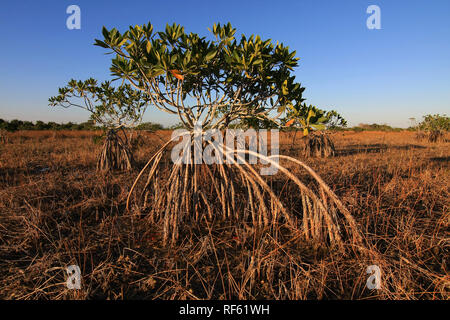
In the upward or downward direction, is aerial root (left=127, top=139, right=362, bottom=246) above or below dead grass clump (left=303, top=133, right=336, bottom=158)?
below

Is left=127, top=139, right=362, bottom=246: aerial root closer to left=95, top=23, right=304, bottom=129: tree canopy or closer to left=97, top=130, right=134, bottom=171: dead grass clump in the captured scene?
left=95, top=23, right=304, bottom=129: tree canopy

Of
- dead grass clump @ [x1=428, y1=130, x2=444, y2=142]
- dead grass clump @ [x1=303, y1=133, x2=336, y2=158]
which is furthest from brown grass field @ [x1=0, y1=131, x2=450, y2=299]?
dead grass clump @ [x1=428, y1=130, x2=444, y2=142]

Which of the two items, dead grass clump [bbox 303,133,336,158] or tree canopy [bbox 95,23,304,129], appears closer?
tree canopy [bbox 95,23,304,129]

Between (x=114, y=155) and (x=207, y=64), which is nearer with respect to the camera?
(x=207, y=64)

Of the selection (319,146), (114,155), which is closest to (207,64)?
(114,155)

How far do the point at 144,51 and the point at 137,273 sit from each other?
2.56 m

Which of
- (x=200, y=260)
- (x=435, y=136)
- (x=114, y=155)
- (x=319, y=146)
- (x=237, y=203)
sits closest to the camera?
(x=200, y=260)

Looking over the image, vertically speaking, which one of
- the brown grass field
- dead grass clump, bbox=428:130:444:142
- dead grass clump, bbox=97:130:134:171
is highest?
dead grass clump, bbox=428:130:444:142

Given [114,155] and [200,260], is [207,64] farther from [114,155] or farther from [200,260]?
[114,155]

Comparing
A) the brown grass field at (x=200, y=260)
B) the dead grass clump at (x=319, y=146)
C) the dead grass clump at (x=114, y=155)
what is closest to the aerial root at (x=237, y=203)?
the brown grass field at (x=200, y=260)

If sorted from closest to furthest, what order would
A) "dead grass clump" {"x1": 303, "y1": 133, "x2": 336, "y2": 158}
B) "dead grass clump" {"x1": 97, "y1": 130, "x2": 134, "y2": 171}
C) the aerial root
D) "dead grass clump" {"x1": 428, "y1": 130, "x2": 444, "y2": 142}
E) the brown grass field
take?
the brown grass field
the aerial root
"dead grass clump" {"x1": 97, "y1": 130, "x2": 134, "y2": 171}
"dead grass clump" {"x1": 303, "y1": 133, "x2": 336, "y2": 158}
"dead grass clump" {"x1": 428, "y1": 130, "x2": 444, "y2": 142}
